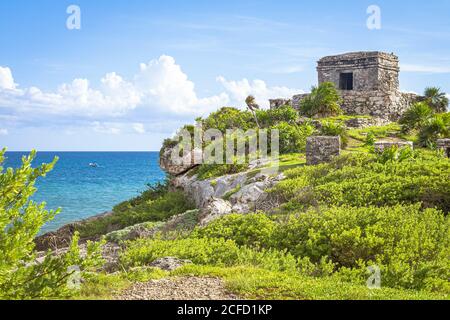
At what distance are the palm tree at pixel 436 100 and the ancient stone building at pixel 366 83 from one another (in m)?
1.27

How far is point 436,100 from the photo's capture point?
3316cm

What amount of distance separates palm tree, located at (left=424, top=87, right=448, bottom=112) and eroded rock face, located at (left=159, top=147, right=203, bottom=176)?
55.4 ft

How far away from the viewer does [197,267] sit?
374 inches

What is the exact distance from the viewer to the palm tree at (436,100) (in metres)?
32.8

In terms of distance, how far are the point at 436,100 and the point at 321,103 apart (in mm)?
8310

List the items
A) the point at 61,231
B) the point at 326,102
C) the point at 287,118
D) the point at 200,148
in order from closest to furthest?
the point at 61,231 → the point at 200,148 → the point at 287,118 → the point at 326,102

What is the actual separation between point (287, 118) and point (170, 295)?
21.2 meters

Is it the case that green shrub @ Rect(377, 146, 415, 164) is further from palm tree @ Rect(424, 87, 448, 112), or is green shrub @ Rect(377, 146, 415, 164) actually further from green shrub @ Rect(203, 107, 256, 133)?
palm tree @ Rect(424, 87, 448, 112)

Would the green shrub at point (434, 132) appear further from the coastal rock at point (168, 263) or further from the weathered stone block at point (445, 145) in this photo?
the coastal rock at point (168, 263)

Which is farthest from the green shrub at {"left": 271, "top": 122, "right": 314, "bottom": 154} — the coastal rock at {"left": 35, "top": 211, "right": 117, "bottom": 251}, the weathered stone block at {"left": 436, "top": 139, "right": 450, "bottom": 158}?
the coastal rock at {"left": 35, "top": 211, "right": 117, "bottom": 251}

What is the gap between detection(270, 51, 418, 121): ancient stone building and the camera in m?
32.4

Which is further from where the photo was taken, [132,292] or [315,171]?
[315,171]

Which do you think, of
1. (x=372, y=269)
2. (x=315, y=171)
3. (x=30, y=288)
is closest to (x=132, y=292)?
(x=30, y=288)

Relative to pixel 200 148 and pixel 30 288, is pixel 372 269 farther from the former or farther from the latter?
pixel 200 148
